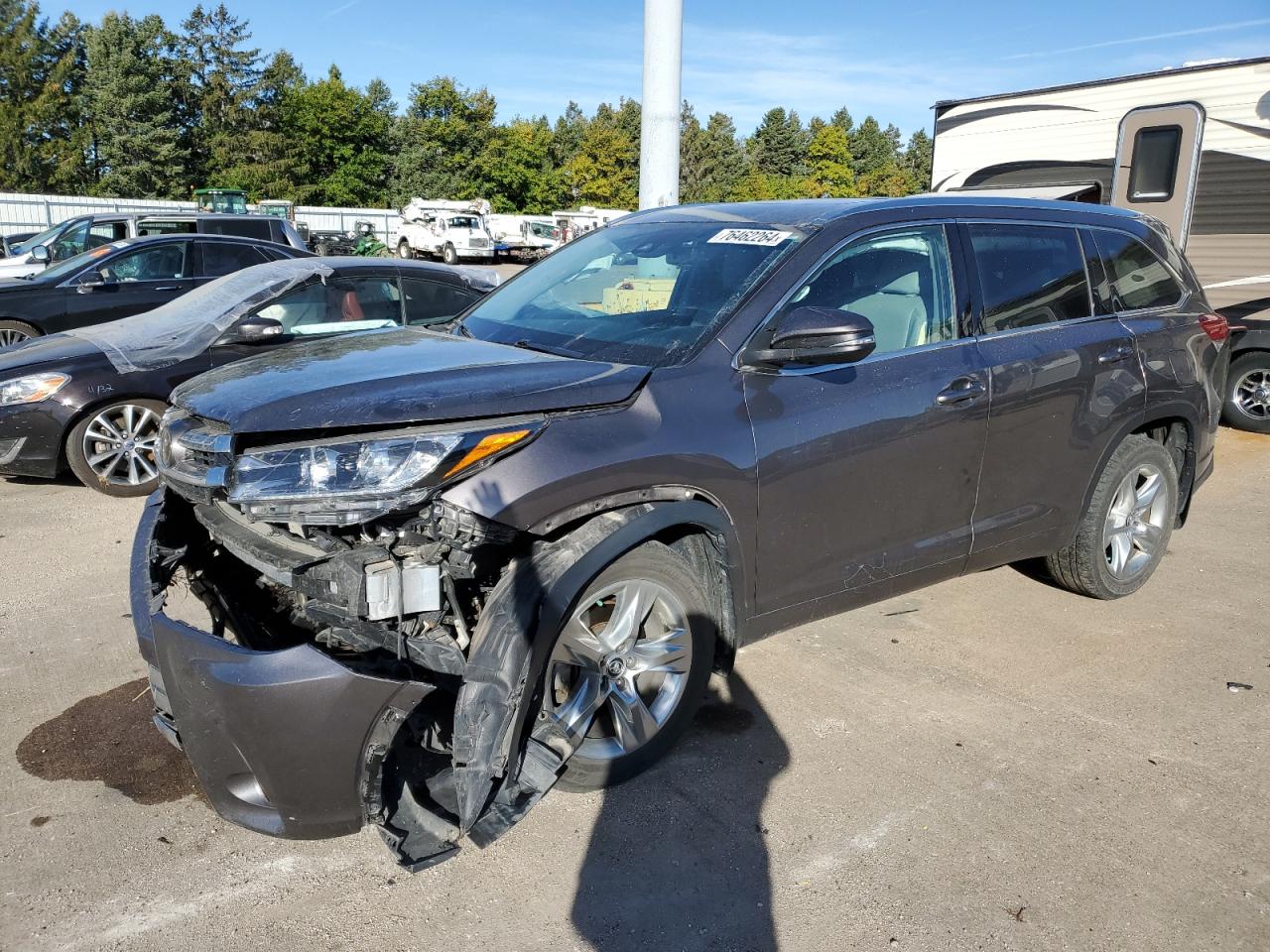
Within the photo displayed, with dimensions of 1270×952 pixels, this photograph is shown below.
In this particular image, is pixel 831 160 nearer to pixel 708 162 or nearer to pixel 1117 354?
pixel 708 162

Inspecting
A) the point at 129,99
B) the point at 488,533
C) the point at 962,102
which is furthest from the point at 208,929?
the point at 129,99

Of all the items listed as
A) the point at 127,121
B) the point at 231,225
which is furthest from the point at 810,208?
the point at 127,121

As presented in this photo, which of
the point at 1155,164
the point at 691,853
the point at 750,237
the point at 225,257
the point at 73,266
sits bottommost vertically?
the point at 691,853

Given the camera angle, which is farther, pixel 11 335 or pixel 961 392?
pixel 11 335

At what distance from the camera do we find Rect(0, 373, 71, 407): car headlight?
5973 millimetres

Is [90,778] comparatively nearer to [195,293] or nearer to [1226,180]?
[195,293]

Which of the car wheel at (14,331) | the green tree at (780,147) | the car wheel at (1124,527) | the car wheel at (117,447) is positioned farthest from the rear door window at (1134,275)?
the green tree at (780,147)

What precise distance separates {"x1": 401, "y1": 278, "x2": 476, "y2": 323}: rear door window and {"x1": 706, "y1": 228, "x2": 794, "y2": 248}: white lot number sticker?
363cm

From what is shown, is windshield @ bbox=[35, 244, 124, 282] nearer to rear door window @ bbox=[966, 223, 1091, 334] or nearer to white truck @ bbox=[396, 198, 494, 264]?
rear door window @ bbox=[966, 223, 1091, 334]

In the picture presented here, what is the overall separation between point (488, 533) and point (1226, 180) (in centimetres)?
947

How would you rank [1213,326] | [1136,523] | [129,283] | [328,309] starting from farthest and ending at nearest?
1. [129,283]
2. [328,309]
3. [1213,326]
4. [1136,523]

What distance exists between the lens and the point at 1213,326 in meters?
4.95

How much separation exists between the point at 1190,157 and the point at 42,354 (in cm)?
978

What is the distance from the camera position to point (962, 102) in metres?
11.4
